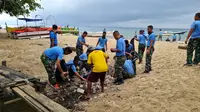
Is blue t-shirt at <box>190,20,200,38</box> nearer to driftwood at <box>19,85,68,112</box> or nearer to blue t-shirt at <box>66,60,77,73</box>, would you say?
blue t-shirt at <box>66,60,77,73</box>

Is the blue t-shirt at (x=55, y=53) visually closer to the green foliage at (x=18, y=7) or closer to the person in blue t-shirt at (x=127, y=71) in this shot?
the person in blue t-shirt at (x=127, y=71)

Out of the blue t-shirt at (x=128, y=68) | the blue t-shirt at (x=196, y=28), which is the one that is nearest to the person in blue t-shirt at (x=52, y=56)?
the blue t-shirt at (x=128, y=68)

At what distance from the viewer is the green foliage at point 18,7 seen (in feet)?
68.7

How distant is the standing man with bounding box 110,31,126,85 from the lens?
6.45 meters

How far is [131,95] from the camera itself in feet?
18.4

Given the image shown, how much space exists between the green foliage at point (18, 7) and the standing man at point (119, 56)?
1724 cm

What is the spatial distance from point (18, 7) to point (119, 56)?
1817 centimetres

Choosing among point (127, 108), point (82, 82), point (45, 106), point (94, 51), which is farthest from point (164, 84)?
point (45, 106)

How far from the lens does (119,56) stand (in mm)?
6582

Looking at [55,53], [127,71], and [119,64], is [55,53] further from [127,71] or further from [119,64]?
[127,71]

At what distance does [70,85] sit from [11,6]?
17.4 meters

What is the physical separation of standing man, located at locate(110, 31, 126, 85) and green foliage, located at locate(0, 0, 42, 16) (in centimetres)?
1724

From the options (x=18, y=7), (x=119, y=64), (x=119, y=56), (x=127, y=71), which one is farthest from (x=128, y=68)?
(x=18, y=7)

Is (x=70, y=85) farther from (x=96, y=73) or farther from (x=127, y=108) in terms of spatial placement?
(x=127, y=108)
